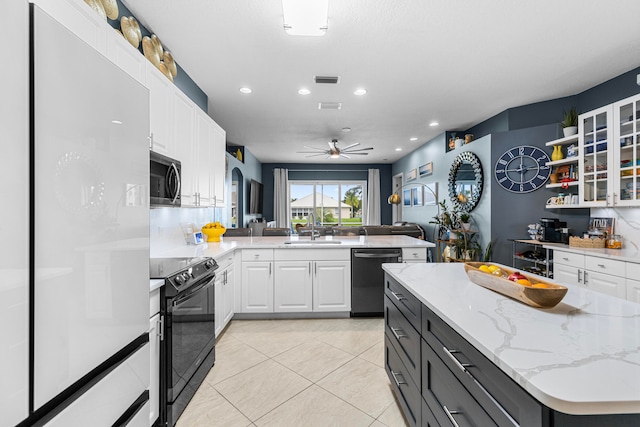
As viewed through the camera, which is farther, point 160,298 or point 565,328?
point 160,298

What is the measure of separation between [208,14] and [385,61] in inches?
64.6

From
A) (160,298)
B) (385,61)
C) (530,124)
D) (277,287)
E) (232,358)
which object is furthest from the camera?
(530,124)

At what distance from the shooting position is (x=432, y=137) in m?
6.21

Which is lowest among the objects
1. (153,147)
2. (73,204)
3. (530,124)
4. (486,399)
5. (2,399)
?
(486,399)

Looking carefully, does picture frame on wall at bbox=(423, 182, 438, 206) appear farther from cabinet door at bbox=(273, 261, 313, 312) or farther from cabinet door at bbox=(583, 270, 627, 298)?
cabinet door at bbox=(273, 261, 313, 312)

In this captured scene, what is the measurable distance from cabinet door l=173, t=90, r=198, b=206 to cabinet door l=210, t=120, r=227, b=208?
50cm

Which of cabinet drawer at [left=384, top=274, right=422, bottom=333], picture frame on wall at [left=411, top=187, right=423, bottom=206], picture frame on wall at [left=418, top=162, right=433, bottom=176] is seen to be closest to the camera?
cabinet drawer at [left=384, top=274, right=422, bottom=333]

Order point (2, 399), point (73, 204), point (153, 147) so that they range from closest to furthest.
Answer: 1. point (2, 399)
2. point (73, 204)
3. point (153, 147)

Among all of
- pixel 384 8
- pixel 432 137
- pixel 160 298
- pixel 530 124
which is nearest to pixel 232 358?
pixel 160 298

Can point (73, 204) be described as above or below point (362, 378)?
above

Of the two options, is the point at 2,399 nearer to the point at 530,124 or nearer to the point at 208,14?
the point at 208,14

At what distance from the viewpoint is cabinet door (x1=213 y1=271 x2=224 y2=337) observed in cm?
272

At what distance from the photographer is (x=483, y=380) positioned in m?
0.90

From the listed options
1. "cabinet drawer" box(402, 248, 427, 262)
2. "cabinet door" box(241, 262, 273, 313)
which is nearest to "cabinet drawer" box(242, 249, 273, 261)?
"cabinet door" box(241, 262, 273, 313)
